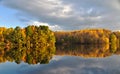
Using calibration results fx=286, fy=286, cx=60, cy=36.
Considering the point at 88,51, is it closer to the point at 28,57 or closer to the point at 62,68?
the point at 28,57

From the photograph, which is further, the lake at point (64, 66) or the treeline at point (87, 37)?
the treeline at point (87, 37)

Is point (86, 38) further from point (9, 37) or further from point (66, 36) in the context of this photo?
point (9, 37)

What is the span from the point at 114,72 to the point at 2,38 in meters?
71.4

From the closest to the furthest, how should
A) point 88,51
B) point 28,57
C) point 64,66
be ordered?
point 64,66, point 28,57, point 88,51

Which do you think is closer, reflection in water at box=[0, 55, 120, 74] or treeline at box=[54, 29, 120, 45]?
reflection in water at box=[0, 55, 120, 74]

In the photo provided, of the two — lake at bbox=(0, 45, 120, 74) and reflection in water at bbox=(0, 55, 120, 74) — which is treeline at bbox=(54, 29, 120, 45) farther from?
reflection in water at bbox=(0, 55, 120, 74)

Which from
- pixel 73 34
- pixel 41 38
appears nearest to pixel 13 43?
pixel 41 38

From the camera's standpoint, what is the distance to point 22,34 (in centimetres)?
9200

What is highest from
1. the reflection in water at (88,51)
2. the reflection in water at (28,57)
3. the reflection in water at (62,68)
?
the reflection in water at (62,68)

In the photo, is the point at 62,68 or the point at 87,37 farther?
the point at 87,37

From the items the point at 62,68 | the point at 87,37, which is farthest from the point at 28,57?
the point at 87,37

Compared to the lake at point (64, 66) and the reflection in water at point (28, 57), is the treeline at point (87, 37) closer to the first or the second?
the reflection in water at point (28, 57)

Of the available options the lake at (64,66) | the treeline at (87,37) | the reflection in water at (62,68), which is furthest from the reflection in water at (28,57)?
the treeline at (87,37)

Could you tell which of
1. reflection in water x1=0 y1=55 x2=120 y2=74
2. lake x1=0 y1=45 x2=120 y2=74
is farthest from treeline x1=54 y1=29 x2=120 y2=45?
reflection in water x1=0 y1=55 x2=120 y2=74
